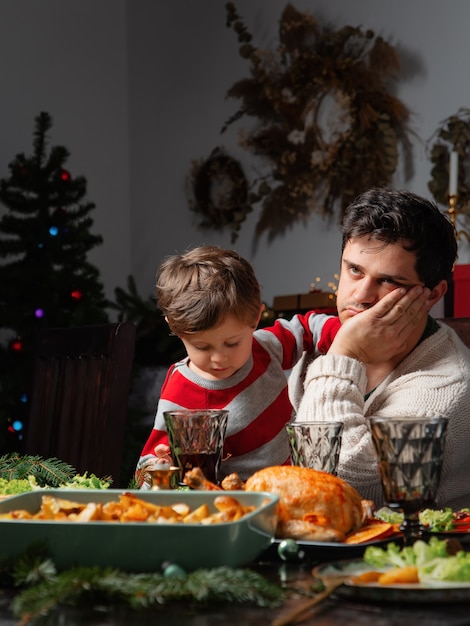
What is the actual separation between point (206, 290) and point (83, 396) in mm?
514

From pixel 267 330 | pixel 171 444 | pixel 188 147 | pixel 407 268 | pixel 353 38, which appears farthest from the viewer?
pixel 188 147

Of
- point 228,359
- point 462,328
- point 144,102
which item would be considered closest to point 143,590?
point 228,359

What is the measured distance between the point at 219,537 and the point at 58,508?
0.60 ft

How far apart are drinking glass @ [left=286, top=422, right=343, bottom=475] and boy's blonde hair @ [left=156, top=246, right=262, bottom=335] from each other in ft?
1.84

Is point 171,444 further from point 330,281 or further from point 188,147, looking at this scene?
point 188,147

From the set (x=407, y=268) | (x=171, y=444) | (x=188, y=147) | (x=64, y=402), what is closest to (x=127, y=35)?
(x=188, y=147)

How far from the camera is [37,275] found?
378 cm

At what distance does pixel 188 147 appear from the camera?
202 inches

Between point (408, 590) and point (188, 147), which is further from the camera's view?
point (188, 147)

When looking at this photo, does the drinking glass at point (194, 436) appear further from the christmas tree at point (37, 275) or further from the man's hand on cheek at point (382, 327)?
the christmas tree at point (37, 275)

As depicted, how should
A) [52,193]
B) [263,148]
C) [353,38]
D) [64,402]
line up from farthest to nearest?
1. [263,148]
2. [353,38]
3. [52,193]
4. [64,402]

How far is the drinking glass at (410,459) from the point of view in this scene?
85cm

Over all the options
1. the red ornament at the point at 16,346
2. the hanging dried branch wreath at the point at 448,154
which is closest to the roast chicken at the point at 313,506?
the red ornament at the point at 16,346

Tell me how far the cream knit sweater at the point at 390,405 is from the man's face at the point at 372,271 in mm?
132
